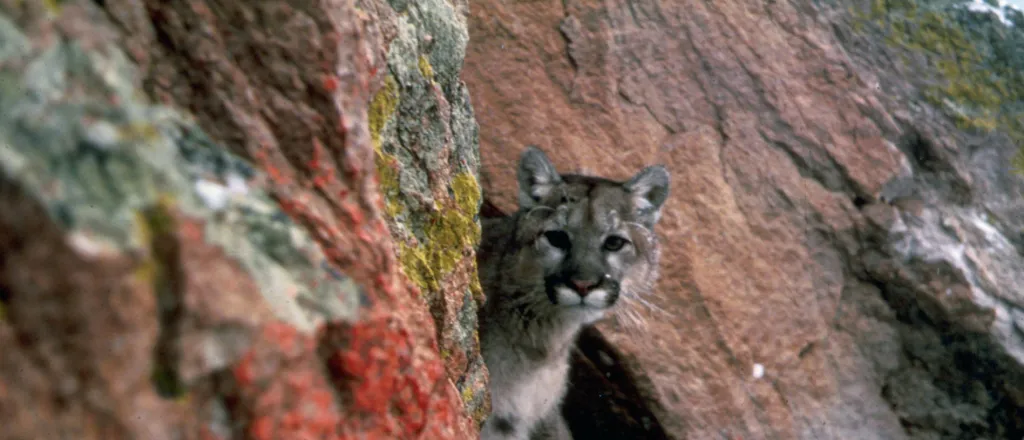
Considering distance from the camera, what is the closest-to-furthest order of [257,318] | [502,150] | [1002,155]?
1. [257,318]
2. [502,150]
3. [1002,155]

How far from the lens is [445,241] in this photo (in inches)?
119

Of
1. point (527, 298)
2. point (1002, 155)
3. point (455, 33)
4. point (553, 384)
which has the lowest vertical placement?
point (553, 384)

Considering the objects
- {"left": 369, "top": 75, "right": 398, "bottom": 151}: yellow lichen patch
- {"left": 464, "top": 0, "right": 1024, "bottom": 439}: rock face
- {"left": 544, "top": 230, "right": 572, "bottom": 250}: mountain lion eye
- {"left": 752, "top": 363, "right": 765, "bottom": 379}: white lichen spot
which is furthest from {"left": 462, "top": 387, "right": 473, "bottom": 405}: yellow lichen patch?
{"left": 752, "top": 363, "right": 765, "bottom": 379}: white lichen spot

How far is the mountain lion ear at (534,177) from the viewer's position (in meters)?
5.43

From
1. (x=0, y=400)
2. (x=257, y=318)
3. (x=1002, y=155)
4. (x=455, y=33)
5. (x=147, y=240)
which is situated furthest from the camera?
(x=1002, y=155)

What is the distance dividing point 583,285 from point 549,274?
28 centimetres

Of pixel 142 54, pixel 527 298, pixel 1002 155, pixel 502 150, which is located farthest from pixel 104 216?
pixel 1002 155

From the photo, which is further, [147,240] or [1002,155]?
[1002,155]

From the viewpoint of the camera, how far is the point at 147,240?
55.9 inches

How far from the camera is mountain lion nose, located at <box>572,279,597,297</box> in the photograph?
16.3 ft

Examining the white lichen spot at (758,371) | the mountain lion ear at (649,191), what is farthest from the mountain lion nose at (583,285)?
the white lichen spot at (758,371)

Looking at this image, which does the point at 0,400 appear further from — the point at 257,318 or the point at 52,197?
the point at 257,318

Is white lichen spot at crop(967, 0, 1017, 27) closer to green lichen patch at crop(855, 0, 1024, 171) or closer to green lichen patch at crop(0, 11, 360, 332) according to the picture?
green lichen patch at crop(855, 0, 1024, 171)

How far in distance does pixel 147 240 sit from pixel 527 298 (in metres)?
3.92
